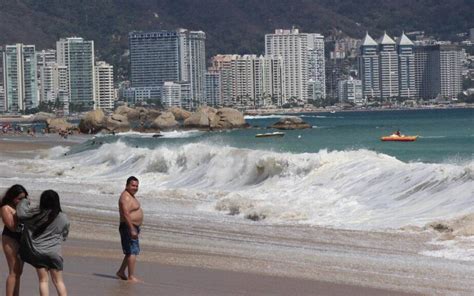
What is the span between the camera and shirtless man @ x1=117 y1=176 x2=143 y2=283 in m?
13.1

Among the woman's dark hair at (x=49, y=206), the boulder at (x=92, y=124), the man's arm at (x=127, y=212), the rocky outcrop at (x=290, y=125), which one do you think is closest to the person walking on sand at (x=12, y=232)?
the woman's dark hair at (x=49, y=206)

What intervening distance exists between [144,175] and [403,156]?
59.5ft

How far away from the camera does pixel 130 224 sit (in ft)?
43.1

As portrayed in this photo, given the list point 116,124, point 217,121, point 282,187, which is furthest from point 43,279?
point 116,124

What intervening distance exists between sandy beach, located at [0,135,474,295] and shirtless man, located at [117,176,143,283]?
0.70ft

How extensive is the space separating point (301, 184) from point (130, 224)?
1571 centimetres

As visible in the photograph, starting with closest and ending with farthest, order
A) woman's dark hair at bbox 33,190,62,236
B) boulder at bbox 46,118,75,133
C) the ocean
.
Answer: woman's dark hair at bbox 33,190,62,236, the ocean, boulder at bbox 46,118,75,133

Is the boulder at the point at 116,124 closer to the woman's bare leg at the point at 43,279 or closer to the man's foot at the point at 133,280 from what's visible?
the man's foot at the point at 133,280

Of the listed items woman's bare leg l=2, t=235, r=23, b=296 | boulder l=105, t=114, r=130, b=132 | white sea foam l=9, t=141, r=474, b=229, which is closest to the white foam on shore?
white sea foam l=9, t=141, r=474, b=229

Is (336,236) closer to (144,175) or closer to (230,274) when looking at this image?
(230,274)

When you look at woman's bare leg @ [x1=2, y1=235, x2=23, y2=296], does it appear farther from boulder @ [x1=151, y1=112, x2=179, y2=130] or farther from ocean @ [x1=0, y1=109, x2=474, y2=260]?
boulder @ [x1=151, y1=112, x2=179, y2=130]

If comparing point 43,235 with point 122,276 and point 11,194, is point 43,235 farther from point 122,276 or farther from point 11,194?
point 122,276

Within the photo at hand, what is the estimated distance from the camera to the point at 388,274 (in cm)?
1450

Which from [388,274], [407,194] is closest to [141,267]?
[388,274]
